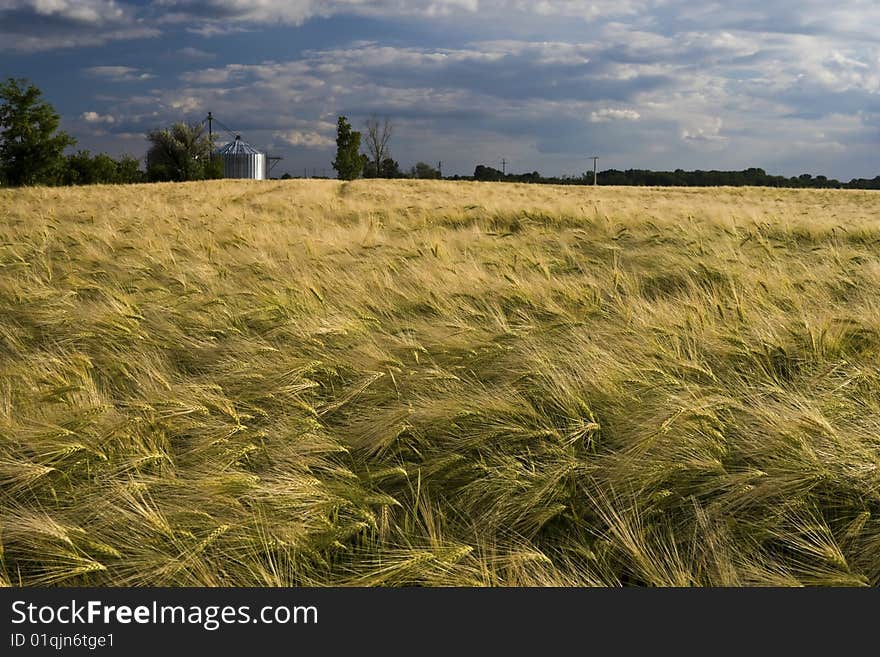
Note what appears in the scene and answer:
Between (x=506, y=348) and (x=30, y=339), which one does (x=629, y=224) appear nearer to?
(x=506, y=348)

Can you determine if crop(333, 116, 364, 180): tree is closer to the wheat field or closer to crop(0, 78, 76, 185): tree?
crop(0, 78, 76, 185): tree

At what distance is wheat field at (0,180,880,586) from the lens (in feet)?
6.52

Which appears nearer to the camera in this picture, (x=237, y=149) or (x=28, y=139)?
(x=28, y=139)

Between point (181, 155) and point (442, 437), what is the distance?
5975 cm

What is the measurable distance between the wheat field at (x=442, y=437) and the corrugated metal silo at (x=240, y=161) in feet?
210

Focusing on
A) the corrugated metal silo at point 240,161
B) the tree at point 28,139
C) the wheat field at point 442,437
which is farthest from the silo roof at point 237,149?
the wheat field at point 442,437

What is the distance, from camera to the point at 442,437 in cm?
262

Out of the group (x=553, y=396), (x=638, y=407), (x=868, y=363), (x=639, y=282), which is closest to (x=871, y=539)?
(x=638, y=407)

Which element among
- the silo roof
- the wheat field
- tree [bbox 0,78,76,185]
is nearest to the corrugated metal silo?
the silo roof

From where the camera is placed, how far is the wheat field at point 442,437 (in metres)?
1.99

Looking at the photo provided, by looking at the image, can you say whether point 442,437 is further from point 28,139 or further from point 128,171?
point 128,171

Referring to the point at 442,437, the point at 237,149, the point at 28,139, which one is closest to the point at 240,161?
the point at 237,149

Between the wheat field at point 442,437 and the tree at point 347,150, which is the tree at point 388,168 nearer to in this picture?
the tree at point 347,150

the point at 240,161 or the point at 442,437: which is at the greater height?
the point at 240,161
